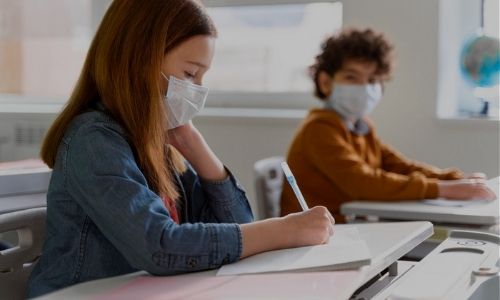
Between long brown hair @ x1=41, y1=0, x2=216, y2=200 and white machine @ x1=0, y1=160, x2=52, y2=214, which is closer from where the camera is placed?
long brown hair @ x1=41, y1=0, x2=216, y2=200

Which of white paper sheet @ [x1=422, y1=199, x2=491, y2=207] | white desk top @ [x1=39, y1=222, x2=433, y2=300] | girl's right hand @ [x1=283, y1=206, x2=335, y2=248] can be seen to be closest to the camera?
white desk top @ [x1=39, y1=222, x2=433, y2=300]

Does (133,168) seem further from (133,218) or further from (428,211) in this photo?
(428,211)

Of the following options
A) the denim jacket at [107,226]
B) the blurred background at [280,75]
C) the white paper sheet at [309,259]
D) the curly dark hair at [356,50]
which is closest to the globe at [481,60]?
the blurred background at [280,75]

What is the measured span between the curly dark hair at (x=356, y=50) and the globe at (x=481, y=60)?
0.36 metres

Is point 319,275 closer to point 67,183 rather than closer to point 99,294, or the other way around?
point 99,294

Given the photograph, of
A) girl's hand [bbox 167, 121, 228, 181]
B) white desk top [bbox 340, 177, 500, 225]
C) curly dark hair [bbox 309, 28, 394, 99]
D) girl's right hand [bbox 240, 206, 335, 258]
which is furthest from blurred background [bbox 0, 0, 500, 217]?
girl's right hand [bbox 240, 206, 335, 258]

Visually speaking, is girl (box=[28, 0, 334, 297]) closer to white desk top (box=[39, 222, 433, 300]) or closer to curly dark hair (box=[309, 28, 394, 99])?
white desk top (box=[39, 222, 433, 300])

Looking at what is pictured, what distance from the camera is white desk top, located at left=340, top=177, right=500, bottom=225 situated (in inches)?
81.7

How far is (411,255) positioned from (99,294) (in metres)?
0.97

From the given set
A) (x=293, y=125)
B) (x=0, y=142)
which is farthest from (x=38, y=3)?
(x=293, y=125)

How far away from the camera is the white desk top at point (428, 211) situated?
6.81 feet

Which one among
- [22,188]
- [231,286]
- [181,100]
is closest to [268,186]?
[22,188]

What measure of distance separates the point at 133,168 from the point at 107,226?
0.10 metres

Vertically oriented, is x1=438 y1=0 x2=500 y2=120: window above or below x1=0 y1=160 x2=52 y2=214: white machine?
above
